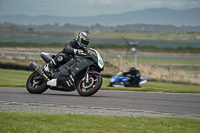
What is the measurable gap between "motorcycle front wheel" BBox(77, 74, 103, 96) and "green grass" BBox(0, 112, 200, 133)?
2.47 meters

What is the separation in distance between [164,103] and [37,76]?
13.0 ft

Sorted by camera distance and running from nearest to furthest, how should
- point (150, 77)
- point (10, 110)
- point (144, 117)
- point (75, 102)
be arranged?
1. point (144, 117)
2. point (10, 110)
3. point (75, 102)
4. point (150, 77)

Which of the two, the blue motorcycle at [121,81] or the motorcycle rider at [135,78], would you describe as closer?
the motorcycle rider at [135,78]

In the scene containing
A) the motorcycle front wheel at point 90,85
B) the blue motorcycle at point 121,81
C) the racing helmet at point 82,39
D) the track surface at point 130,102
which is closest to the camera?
the track surface at point 130,102

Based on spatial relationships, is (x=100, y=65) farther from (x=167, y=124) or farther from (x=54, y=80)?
(x=167, y=124)

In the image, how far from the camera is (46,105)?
775 centimetres

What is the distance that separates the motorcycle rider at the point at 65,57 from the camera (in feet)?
31.0

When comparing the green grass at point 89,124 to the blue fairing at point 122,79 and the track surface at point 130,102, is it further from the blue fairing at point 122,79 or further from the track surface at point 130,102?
the blue fairing at point 122,79

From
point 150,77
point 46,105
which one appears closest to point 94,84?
point 46,105

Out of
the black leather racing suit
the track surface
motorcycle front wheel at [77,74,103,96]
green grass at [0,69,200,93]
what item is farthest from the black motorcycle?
green grass at [0,69,200,93]

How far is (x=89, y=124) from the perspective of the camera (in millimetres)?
5883

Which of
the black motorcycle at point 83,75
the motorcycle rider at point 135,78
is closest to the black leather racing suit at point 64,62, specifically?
the black motorcycle at point 83,75

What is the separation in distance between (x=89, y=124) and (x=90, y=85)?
3.33 metres

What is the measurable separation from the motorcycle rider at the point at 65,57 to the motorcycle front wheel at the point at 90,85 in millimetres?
516
